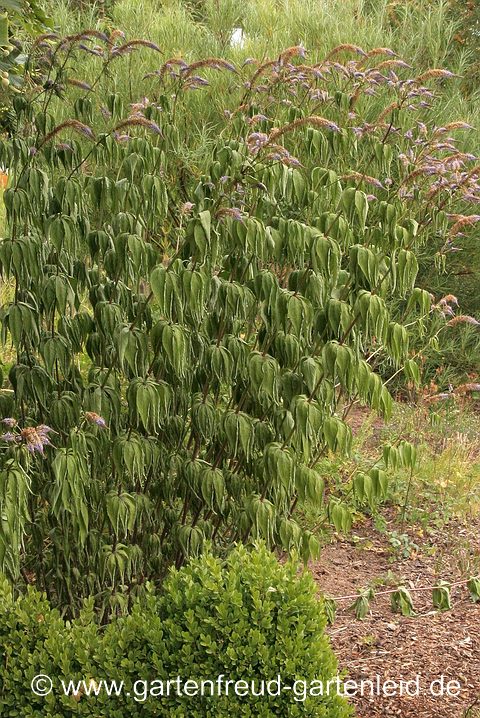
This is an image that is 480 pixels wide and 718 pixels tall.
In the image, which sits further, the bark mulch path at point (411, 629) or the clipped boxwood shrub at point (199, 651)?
the bark mulch path at point (411, 629)

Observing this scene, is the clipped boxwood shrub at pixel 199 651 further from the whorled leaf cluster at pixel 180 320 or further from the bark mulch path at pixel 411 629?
the bark mulch path at pixel 411 629

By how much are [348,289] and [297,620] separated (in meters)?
1.13

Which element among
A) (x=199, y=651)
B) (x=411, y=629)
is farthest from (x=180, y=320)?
(x=411, y=629)

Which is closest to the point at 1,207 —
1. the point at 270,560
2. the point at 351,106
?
the point at 351,106

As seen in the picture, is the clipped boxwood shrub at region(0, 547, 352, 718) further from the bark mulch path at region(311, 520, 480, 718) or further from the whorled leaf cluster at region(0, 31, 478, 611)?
the bark mulch path at region(311, 520, 480, 718)

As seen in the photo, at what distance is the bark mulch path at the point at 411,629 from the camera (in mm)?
3787

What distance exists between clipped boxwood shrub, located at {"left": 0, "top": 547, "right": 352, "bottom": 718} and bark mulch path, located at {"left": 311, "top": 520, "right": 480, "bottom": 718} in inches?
18.1

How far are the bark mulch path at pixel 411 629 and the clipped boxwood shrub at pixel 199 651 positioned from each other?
1.51ft

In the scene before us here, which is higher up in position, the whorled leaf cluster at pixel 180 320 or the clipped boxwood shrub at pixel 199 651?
the whorled leaf cluster at pixel 180 320

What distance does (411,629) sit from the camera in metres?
4.30

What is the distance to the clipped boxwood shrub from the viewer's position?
3.03 m

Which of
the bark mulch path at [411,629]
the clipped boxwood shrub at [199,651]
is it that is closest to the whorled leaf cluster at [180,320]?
the clipped boxwood shrub at [199,651]

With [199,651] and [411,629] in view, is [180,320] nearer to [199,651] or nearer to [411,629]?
[199,651]

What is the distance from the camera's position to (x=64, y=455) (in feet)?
10.1
